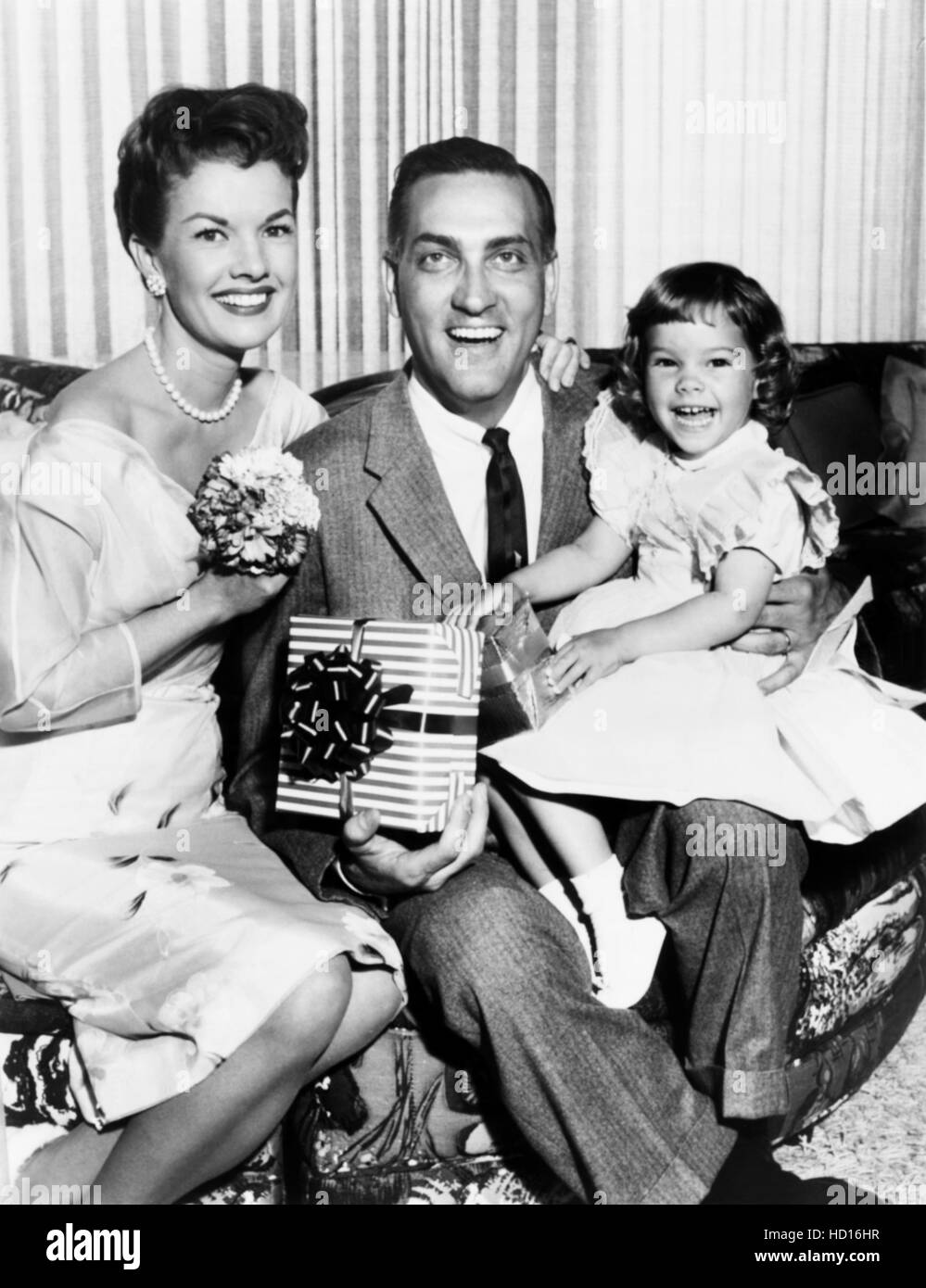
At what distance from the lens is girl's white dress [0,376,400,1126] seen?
1.96m

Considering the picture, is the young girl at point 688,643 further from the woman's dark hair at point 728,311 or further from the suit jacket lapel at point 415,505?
the suit jacket lapel at point 415,505

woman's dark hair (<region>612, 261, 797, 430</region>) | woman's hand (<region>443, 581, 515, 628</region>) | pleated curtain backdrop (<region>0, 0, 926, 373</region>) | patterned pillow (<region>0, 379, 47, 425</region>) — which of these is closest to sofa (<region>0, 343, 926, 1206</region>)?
patterned pillow (<region>0, 379, 47, 425</region>)

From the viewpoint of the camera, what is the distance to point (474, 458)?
2.52 m

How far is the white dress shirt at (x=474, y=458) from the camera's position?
8.20 ft

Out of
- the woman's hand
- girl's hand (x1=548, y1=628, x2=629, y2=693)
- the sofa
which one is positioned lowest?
the sofa

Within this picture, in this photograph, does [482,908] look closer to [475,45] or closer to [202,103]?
[202,103]

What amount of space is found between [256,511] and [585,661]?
0.60m

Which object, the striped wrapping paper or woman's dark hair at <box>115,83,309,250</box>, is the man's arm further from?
woman's dark hair at <box>115,83,309,250</box>

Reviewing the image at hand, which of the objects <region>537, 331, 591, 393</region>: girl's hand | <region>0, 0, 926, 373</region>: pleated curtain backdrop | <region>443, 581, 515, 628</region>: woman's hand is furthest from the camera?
<region>0, 0, 926, 373</region>: pleated curtain backdrop

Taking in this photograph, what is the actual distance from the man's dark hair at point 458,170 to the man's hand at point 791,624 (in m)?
0.75

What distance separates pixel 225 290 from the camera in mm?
2326

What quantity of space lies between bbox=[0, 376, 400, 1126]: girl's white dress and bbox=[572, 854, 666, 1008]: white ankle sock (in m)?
0.32

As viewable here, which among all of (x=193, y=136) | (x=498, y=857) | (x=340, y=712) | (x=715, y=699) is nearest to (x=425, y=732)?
(x=340, y=712)

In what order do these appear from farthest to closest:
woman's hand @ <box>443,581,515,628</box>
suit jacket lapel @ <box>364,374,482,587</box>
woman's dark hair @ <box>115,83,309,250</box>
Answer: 1. suit jacket lapel @ <box>364,374,482,587</box>
2. woman's dark hair @ <box>115,83,309,250</box>
3. woman's hand @ <box>443,581,515,628</box>
